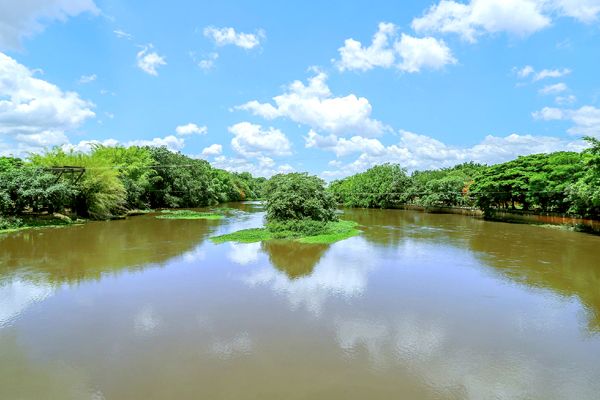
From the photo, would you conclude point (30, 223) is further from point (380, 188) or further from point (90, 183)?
point (380, 188)

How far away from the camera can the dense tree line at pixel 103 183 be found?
27.7 metres

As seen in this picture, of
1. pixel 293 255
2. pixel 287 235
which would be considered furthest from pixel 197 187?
pixel 293 255

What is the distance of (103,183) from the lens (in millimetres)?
33938

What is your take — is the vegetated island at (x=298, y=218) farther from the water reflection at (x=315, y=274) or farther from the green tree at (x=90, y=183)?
the green tree at (x=90, y=183)

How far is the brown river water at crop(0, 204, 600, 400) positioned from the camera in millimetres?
6812

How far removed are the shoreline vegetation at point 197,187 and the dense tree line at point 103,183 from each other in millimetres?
82

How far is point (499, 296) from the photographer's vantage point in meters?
12.4

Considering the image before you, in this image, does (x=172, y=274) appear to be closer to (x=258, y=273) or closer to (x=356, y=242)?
(x=258, y=273)

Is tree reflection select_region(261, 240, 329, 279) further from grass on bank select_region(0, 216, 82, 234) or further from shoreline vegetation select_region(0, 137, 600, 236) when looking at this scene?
grass on bank select_region(0, 216, 82, 234)

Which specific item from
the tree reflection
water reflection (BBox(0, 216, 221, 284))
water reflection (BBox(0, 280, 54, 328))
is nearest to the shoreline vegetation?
the tree reflection

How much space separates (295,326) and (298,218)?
689 inches

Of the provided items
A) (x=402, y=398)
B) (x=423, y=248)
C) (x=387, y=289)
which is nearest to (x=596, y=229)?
(x=423, y=248)

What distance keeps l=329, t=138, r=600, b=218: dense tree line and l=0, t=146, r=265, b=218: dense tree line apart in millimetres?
21936

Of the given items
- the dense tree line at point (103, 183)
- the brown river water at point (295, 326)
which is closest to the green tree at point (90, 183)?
the dense tree line at point (103, 183)
